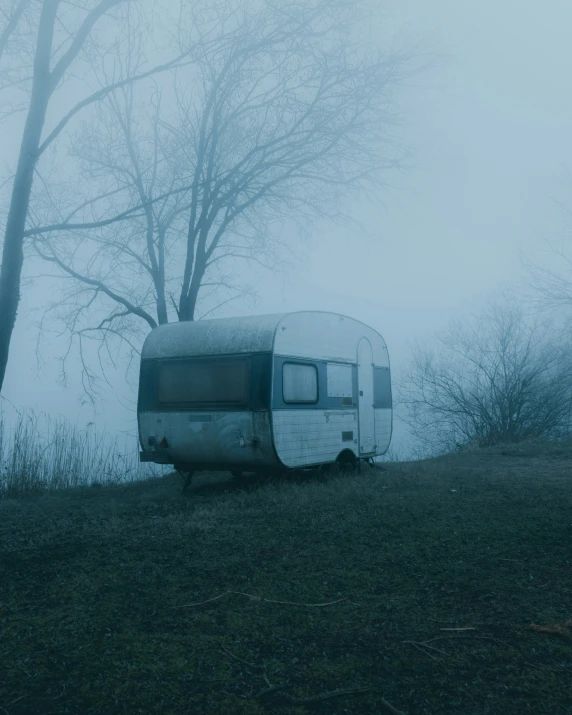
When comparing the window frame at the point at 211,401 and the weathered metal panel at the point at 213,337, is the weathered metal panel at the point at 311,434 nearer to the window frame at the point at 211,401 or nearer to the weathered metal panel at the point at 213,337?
the window frame at the point at 211,401

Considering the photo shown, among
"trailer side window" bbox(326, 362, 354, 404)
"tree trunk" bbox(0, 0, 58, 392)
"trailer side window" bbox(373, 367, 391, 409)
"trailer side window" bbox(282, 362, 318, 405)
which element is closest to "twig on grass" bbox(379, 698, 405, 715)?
"trailer side window" bbox(282, 362, 318, 405)

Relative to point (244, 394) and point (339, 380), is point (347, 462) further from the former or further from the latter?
point (244, 394)

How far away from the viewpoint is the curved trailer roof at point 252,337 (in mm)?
9898

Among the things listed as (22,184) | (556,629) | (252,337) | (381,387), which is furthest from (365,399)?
(556,629)

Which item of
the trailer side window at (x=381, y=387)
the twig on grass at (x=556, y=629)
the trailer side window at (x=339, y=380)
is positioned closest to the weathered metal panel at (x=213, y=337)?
the trailer side window at (x=339, y=380)

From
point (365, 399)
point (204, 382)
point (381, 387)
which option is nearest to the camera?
point (204, 382)

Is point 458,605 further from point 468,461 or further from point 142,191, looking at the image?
point 142,191

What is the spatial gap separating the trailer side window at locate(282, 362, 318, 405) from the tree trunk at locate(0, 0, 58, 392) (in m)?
3.95

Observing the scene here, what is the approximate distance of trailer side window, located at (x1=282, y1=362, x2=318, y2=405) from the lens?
9.97m

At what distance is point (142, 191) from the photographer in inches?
560

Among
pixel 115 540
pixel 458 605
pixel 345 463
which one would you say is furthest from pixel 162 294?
pixel 458 605

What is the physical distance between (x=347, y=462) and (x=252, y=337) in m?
3.56

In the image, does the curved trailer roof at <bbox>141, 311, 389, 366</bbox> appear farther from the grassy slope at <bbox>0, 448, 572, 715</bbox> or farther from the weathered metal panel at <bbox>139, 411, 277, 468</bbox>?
the grassy slope at <bbox>0, 448, 572, 715</bbox>

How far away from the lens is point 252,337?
991 cm
